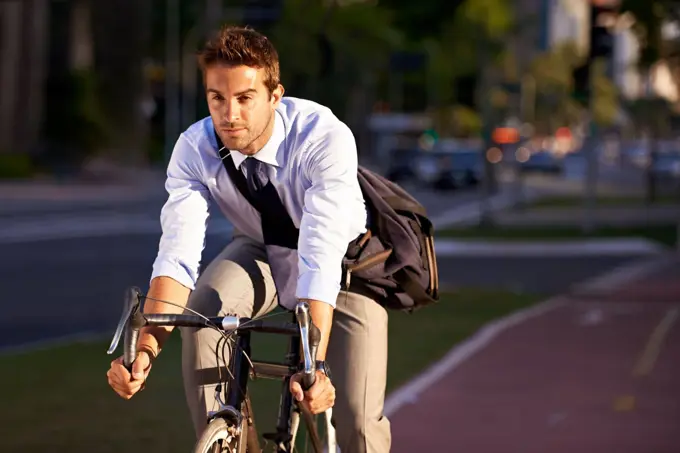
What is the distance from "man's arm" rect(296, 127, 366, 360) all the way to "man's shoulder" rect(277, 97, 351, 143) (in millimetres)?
31

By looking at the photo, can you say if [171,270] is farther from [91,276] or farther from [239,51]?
[91,276]

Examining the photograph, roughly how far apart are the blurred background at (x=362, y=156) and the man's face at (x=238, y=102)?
380cm

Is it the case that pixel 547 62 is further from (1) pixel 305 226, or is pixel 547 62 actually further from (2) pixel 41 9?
(1) pixel 305 226

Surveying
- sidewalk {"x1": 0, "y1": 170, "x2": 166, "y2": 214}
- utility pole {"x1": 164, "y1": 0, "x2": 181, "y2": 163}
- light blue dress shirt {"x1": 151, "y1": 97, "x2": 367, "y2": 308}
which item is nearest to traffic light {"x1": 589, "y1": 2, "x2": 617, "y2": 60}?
sidewalk {"x1": 0, "y1": 170, "x2": 166, "y2": 214}

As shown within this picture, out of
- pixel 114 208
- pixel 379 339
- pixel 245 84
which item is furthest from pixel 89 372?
pixel 114 208

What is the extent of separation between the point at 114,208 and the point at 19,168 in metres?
10.9

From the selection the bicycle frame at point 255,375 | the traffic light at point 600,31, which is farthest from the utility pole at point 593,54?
the bicycle frame at point 255,375

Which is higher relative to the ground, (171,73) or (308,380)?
(308,380)

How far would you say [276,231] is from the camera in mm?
4797

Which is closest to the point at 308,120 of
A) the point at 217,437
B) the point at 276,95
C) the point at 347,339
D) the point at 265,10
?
the point at 276,95

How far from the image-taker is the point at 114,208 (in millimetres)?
39000

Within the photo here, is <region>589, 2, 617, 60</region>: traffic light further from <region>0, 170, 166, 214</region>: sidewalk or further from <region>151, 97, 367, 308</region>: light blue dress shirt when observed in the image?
<region>151, 97, 367, 308</region>: light blue dress shirt

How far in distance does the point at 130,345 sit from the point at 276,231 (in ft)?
2.56

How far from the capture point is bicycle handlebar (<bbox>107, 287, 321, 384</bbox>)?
159 inches
